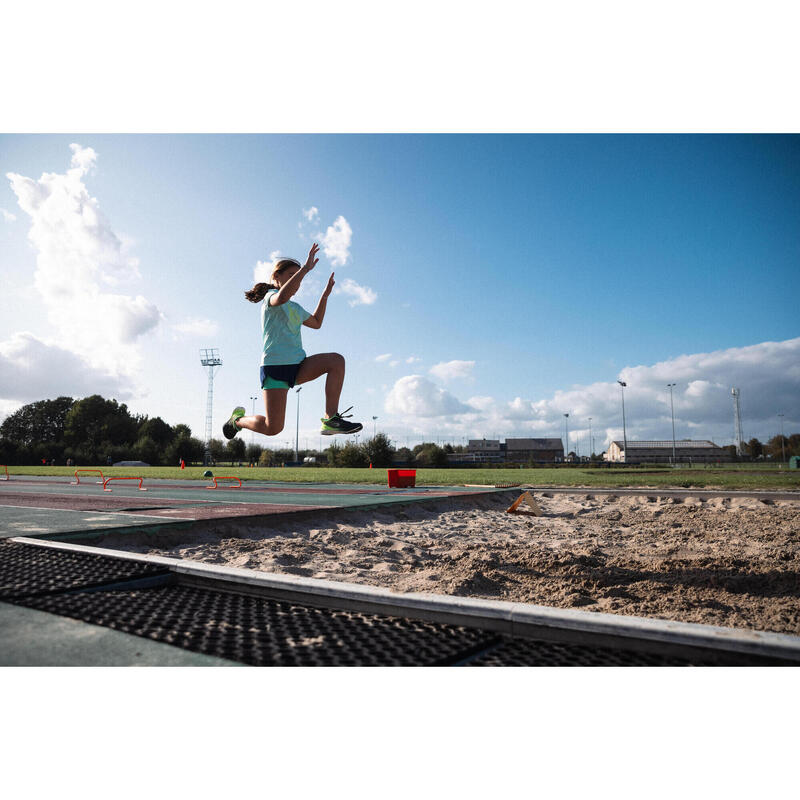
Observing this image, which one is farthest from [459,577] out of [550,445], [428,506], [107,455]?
[550,445]

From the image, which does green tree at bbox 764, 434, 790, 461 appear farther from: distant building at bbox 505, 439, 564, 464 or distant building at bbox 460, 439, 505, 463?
distant building at bbox 460, 439, 505, 463

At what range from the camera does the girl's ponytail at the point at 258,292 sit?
14.5 ft

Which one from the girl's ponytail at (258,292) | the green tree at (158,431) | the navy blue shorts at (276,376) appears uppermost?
the green tree at (158,431)

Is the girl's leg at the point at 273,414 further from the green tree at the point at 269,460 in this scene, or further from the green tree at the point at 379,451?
the green tree at the point at 269,460

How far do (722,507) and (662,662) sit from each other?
8.72 meters

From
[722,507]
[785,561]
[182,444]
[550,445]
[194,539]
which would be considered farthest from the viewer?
[550,445]

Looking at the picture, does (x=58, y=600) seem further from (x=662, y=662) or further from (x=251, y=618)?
(x=662, y=662)

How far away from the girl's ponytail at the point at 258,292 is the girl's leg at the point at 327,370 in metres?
0.68

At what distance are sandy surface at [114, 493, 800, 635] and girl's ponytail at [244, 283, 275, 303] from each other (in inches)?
89.7

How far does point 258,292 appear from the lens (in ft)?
14.5

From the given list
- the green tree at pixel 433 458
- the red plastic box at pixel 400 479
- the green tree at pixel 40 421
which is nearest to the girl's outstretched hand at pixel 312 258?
the red plastic box at pixel 400 479

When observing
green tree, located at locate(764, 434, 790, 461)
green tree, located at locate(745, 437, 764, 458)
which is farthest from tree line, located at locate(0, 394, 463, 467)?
green tree, located at locate(745, 437, 764, 458)

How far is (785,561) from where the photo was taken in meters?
5.27

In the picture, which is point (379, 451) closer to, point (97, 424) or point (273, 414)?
point (273, 414)
